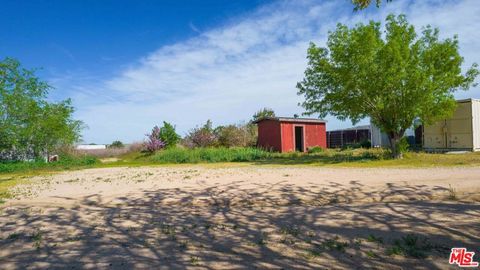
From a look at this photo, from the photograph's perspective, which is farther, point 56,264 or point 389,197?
point 389,197

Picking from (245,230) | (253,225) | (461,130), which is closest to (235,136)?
(461,130)

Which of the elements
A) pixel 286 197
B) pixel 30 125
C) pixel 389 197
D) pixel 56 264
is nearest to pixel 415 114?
pixel 389 197

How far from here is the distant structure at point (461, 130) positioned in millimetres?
17484

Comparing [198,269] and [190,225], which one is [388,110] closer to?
[190,225]

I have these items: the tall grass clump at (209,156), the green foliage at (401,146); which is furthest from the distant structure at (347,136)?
the green foliage at (401,146)

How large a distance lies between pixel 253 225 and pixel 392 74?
10553 mm

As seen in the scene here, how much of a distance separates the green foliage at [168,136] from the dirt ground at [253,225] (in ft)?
57.9

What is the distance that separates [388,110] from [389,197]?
28.9ft

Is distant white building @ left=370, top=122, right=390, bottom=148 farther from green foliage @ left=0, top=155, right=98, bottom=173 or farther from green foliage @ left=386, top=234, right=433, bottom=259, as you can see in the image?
green foliage @ left=386, top=234, right=433, bottom=259

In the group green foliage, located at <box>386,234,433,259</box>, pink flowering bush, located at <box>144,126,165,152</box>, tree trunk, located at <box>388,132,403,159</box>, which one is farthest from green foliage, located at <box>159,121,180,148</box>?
green foliage, located at <box>386,234,433,259</box>

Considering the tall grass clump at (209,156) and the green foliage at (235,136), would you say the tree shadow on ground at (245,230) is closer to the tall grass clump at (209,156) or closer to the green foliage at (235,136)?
the tall grass clump at (209,156)

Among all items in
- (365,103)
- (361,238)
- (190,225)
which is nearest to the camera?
(361,238)

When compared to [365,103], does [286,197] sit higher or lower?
lower

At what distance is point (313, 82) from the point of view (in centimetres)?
1570
